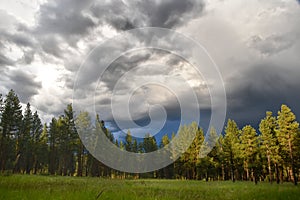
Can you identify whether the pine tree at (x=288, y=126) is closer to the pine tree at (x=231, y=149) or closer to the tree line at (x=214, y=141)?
the tree line at (x=214, y=141)

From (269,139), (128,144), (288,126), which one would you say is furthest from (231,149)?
(128,144)

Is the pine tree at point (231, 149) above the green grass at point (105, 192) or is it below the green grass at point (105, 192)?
above

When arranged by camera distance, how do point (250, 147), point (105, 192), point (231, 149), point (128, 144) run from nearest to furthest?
point (105, 192)
point (250, 147)
point (231, 149)
point (128, 144)

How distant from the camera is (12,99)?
54.5 m

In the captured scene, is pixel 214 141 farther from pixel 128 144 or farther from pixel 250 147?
pixel 128 144

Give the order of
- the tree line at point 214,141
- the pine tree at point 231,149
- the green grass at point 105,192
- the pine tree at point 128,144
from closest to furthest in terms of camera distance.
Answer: the green grass at point 105,192
the tree line at point 214,141
the pine tree at point 231,149
the pine tree at point 128,144

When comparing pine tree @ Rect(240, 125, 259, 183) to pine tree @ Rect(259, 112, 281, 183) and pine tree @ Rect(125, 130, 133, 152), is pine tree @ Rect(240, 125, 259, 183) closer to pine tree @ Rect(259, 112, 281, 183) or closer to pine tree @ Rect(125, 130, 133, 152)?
pine tree @ Rect(259, 112, 281, 183)

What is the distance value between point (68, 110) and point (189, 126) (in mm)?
31822

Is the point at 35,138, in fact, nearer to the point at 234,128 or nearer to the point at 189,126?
the point at 189,126

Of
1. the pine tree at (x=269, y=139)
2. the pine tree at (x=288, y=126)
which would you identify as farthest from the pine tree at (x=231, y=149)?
the pine tree at (x=288, y=126)

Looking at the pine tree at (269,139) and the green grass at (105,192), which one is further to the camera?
the pine tree at (269,139)

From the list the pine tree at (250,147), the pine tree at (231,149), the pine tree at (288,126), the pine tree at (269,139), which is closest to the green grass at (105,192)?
the pine tree at (288,126)

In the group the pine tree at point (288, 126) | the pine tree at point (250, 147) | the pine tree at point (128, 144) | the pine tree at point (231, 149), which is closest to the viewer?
the pine tree at point (288, 126)

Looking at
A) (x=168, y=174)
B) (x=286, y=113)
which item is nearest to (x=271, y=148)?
(x=286, y=113)
